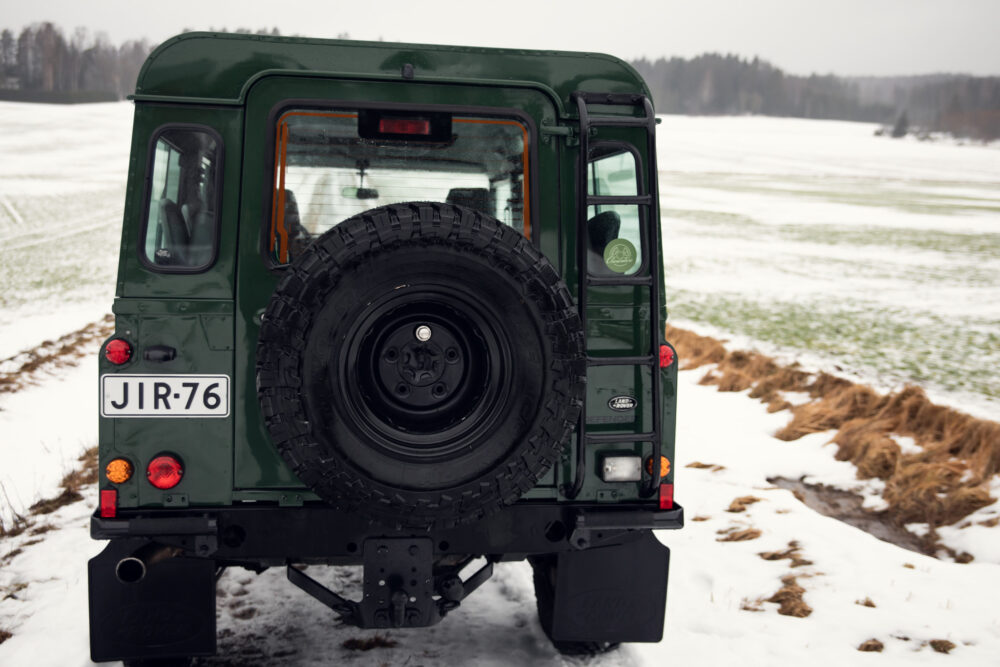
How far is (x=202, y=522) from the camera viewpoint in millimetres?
3451

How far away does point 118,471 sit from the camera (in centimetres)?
347

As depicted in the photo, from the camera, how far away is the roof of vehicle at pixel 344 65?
345 cm

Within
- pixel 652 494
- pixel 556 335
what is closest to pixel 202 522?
pixel 556 335

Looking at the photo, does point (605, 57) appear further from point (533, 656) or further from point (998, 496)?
point (998, 496)

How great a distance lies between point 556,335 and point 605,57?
4.30 feet

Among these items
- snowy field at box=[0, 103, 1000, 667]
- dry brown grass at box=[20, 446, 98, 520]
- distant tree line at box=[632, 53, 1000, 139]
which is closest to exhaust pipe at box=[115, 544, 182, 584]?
snowy field at box=[0, 103, 1000, 667]

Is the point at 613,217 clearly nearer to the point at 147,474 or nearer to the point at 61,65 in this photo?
the point at 147,474

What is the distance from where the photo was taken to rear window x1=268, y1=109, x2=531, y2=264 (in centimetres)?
356

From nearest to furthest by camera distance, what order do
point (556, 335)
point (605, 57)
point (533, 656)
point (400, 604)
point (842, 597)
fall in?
1. point (556, 335)
2. point (400, 604)
3. point (605, 57)
4. point (533, 656)
5. point (842, 597)

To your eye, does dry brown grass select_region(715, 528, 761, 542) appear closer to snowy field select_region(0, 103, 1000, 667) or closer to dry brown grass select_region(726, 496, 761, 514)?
snowy field select_region(0, 103, 1000, 667)

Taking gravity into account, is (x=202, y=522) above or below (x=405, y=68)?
below

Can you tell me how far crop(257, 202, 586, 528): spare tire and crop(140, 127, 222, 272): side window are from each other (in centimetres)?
64

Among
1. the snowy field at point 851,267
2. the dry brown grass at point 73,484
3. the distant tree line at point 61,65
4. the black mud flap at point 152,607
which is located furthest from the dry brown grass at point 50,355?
the distant tree line at point 61,65

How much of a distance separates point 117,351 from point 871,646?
380 cm
